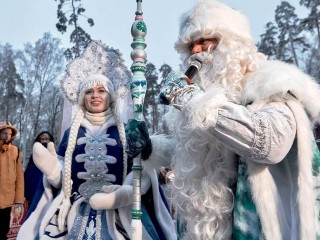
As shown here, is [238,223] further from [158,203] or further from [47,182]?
[47,182]

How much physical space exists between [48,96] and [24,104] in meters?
1.89

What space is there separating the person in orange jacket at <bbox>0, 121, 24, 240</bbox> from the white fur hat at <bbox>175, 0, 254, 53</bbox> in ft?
10.9

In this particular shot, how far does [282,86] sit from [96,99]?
169 cm

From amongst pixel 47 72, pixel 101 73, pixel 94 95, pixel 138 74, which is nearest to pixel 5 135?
pixel 101 73

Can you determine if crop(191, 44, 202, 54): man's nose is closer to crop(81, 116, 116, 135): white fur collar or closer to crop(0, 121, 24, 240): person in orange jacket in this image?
crop(81, 116, 116, 135): white fur collar

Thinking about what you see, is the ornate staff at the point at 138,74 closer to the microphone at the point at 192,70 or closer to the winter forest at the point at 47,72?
the microphone at the point at 192,70

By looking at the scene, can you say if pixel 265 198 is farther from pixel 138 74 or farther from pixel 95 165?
pixel 95 165

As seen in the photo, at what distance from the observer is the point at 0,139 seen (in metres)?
4.92

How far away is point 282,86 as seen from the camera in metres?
1.80

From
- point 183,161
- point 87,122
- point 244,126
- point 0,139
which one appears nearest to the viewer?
point 244,126

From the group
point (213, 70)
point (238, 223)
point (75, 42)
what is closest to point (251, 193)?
point (238, 223)

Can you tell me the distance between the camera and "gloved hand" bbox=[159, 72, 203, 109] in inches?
72.9

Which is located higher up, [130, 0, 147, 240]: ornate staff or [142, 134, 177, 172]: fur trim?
[130, 0, 147, 240]: ornate staff

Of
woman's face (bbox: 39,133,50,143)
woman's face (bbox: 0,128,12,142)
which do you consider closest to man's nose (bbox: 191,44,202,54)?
woman's face (bbox: 39,133,50,143)
